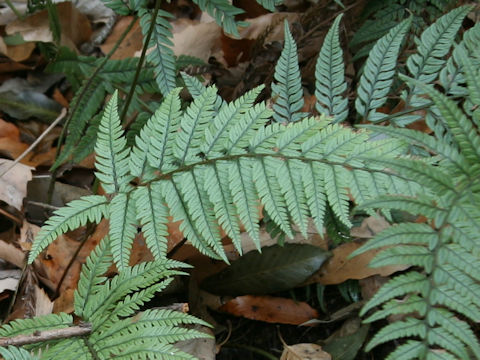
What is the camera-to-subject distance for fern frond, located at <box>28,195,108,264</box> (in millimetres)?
1893

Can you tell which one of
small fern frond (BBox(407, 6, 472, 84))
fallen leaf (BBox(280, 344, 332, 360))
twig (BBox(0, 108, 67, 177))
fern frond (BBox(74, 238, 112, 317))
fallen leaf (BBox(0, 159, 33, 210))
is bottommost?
fallen leaf (BBox(280, 344, 332, 360))

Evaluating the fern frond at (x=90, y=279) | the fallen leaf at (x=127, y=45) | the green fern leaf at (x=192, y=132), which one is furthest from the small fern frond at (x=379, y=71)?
the fallen leaf at (x=127, y=45)

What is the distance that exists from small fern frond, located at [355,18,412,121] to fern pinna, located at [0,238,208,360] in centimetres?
102

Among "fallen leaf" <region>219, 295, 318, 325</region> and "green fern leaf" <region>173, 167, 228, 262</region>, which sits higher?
"green fern leaf" <region>173, 167, 228, 262</region>

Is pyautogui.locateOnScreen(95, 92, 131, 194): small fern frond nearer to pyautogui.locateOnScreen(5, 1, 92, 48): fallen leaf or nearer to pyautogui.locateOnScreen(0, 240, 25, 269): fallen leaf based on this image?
pyautogui.locateOnScreen(0, 240, 25, 269): fallen leaf

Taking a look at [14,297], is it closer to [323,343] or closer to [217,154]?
[217,154]

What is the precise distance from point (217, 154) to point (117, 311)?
24.2 inches

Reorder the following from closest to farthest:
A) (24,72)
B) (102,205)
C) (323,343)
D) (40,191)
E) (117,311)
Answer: (117,311) → (102,205) → (323,343) → (40,191) → (24,72)

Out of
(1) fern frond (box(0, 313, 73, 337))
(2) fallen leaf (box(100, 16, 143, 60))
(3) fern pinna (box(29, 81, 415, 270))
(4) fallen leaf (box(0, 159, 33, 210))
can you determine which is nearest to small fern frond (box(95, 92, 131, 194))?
(3) fern pinna (box(29, 81, 415, 270))

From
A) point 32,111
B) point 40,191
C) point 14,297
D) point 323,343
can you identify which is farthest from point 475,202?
point 32,111

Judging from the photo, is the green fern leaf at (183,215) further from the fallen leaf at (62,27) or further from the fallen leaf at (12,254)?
the fallen leaf at (62,27)

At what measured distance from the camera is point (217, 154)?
2.00 meters

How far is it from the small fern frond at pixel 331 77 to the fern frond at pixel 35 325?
1.21 meters

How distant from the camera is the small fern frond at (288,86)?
2.25 m
